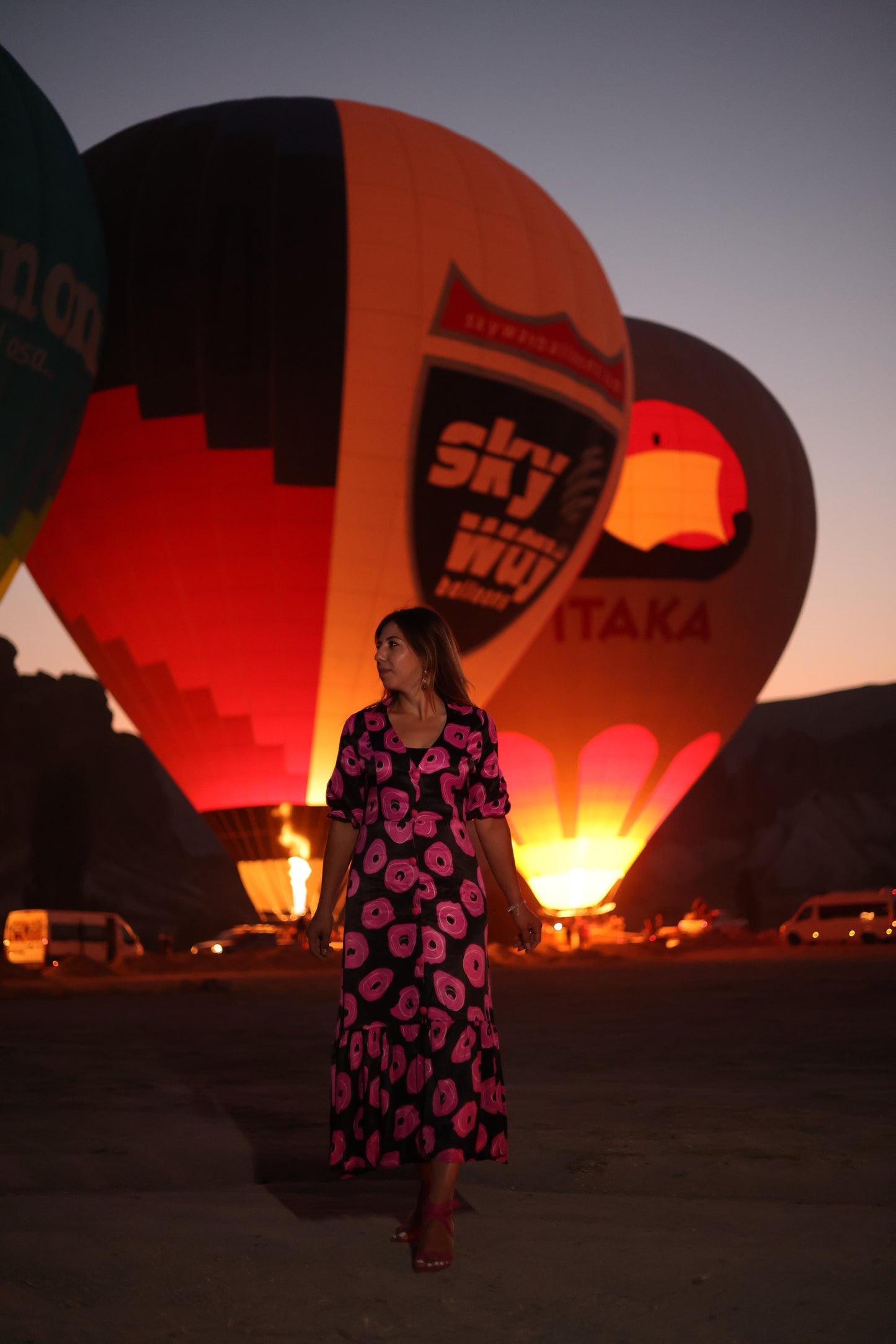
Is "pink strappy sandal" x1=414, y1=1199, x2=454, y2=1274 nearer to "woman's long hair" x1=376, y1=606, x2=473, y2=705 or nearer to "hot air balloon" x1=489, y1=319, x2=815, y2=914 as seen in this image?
"woman's long hair" x1=376, y1=606, x2=473, y2=705

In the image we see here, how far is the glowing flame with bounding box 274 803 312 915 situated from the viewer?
18641 millimetres

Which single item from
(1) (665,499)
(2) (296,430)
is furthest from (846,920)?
(2) (296,430)

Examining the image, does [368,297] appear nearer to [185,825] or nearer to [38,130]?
[38,130]

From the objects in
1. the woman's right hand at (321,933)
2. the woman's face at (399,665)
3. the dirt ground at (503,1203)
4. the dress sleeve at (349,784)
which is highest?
the woman's face at (399,665)

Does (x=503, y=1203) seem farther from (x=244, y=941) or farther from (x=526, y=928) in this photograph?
(x=244, y=941)

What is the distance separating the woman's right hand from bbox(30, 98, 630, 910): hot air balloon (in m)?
14.2

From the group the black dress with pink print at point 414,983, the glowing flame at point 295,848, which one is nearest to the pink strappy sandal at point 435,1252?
the black dress with pink print at point 414,983

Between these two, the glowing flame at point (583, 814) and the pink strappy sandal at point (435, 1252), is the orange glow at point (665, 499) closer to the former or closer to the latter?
the glowing flame at point (583, 814)

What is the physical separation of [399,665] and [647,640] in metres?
23.8

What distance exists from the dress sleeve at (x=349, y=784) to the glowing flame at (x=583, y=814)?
75.3 feet

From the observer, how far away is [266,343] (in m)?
17.6

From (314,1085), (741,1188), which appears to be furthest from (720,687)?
(741,1188)

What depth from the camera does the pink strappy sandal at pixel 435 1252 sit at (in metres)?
3.10

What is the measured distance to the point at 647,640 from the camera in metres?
27.2
